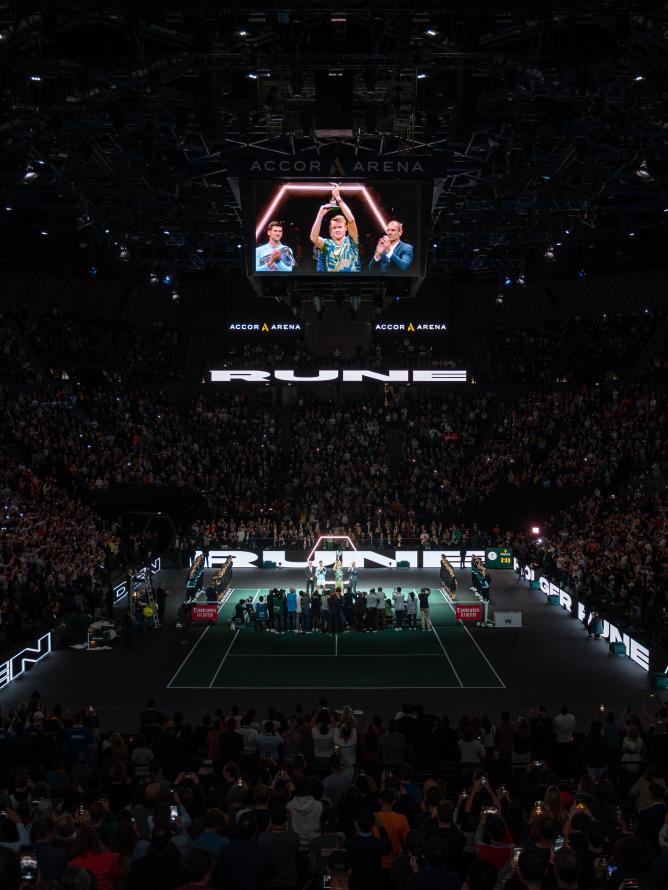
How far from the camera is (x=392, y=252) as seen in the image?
23.5 metres

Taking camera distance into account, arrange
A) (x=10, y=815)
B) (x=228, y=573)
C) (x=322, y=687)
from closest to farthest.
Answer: (x=10, y=815)
(x=322, y=687)
(x=228, y=573)

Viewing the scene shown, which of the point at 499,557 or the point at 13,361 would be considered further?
the point at 13,361

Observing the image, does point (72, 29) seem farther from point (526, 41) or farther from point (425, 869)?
point (425, 869)

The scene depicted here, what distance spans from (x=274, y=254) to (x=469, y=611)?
501 inches

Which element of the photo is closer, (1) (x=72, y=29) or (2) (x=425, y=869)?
(2) (x=425, y=869)

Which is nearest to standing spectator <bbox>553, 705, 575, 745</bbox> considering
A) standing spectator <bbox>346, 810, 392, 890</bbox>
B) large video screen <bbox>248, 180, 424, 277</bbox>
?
standing spectator <bbox>346, 810, 392, 890</bbox>

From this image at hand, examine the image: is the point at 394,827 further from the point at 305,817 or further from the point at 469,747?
the point at 469,747

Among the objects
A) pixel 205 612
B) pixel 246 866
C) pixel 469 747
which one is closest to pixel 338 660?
pixel 205 612

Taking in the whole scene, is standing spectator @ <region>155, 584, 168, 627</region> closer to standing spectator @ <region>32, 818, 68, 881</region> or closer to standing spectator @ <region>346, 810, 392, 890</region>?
standing spectator @ <region>32, 818, 68, 881</region>

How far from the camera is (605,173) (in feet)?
101

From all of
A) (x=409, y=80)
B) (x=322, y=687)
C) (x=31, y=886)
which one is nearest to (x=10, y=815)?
(x=31, y=886)

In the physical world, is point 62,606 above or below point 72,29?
below

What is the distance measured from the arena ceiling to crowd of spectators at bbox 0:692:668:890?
1352 cm

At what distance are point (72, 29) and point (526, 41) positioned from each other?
427 inches
